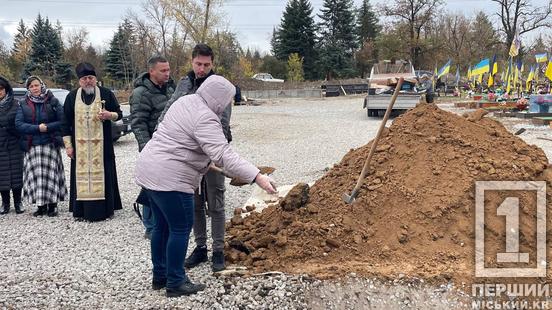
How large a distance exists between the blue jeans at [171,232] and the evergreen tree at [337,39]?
153 feet

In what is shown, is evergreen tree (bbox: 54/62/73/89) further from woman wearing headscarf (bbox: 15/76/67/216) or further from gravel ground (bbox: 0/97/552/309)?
gravel ground (bbox: 0/97/552/309)

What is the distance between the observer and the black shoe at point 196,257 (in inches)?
163

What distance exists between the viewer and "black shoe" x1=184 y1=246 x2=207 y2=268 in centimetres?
415

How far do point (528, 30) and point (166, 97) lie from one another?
1613 inches

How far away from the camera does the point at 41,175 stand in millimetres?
5984

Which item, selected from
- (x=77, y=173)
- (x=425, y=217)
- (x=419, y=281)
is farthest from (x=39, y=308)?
(x=425, y=217)

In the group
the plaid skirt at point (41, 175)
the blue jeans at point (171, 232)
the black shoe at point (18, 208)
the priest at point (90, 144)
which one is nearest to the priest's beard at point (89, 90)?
the priest at point (90, 144)

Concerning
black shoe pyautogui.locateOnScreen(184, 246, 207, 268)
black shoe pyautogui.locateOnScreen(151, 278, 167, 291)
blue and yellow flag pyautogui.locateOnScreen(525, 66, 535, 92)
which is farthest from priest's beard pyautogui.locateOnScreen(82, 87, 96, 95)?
blue and yellow flag pyautogui.locateOnScreen(525, 66, 535, 92)

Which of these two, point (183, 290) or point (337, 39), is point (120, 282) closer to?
point (183, 290)

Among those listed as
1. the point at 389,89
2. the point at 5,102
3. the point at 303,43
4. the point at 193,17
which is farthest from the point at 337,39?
the point at 5,102

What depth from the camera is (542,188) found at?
462cm

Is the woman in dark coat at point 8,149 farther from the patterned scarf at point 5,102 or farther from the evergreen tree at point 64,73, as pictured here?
the evergreen tree at point 64,73

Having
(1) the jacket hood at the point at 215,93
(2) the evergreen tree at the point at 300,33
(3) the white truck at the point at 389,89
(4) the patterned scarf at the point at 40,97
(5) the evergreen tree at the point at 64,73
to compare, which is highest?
(2) the evergreen tree at the point at 300,33

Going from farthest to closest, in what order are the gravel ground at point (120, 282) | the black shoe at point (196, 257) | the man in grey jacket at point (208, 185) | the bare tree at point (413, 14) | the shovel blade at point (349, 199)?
the bare tree at point (413, 14)
the shovel blade at point (349, 199)
the black shoe at point (196, 257)
the man in grey jacket at point (208, 185)
the gravel ground at point (120, 282)
